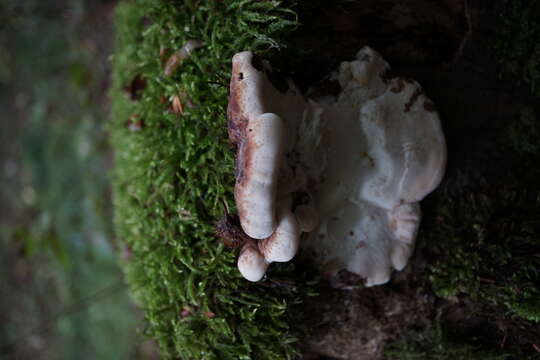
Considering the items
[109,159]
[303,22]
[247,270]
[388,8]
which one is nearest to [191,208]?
[247,270]

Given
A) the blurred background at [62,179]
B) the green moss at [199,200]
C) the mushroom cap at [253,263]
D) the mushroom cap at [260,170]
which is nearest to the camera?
the mushroom cap at [260,170]

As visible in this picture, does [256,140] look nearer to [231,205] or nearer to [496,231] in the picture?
[231,205]

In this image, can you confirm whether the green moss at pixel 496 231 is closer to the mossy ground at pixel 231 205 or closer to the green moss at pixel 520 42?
the mossy ground at pixel 231 205

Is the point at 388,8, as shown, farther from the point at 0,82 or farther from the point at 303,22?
the point at 0,82

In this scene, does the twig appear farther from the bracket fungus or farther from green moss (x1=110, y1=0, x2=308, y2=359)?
green moss (x1=110, y1=0, x2=308, y2=359)

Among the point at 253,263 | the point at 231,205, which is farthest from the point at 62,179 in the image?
the point at 253,263

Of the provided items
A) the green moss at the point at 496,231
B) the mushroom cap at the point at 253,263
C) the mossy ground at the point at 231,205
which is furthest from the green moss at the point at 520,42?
the mushroom cap at the point at 253,263

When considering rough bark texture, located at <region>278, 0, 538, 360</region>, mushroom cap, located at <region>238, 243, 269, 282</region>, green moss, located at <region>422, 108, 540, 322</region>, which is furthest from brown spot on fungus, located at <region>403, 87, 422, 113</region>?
mushroom cap, located at <region>238, 243, 269, 282</region>

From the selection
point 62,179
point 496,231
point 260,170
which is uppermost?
point 260,170
